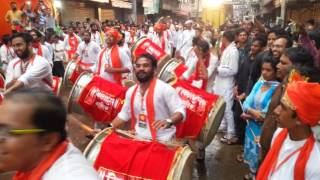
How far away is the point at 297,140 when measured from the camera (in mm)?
2498

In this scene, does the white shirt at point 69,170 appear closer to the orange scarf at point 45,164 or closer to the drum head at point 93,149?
the orange scarf at point 45,164

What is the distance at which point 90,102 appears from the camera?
5.28 meters

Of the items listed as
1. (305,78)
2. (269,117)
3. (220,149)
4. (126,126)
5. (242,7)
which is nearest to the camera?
(305,78)

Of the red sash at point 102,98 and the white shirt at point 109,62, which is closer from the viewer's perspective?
the red sash at point 102,98

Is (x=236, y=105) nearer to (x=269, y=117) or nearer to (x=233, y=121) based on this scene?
(x=233, y=121)

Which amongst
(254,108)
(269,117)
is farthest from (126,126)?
(269,117)

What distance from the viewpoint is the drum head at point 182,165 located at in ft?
9.88

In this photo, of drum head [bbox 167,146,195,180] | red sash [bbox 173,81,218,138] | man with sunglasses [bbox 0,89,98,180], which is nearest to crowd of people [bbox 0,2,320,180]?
man with sunglasses [bbox 0,89,98,180]

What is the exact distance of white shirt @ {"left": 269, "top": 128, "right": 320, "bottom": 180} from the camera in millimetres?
2314

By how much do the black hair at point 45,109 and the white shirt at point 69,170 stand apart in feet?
0.37

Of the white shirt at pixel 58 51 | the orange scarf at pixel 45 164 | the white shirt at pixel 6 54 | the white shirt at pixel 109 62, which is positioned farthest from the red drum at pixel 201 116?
the white shirt at pixel 58 51

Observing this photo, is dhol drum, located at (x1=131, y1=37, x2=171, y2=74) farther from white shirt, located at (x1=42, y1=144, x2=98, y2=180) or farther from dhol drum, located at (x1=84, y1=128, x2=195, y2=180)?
white shirt, located at (x1=42, y1=144, x2=98, y2=180)

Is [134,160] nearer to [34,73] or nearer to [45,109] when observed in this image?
[45,109]

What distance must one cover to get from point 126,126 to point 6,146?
9.54 ft
